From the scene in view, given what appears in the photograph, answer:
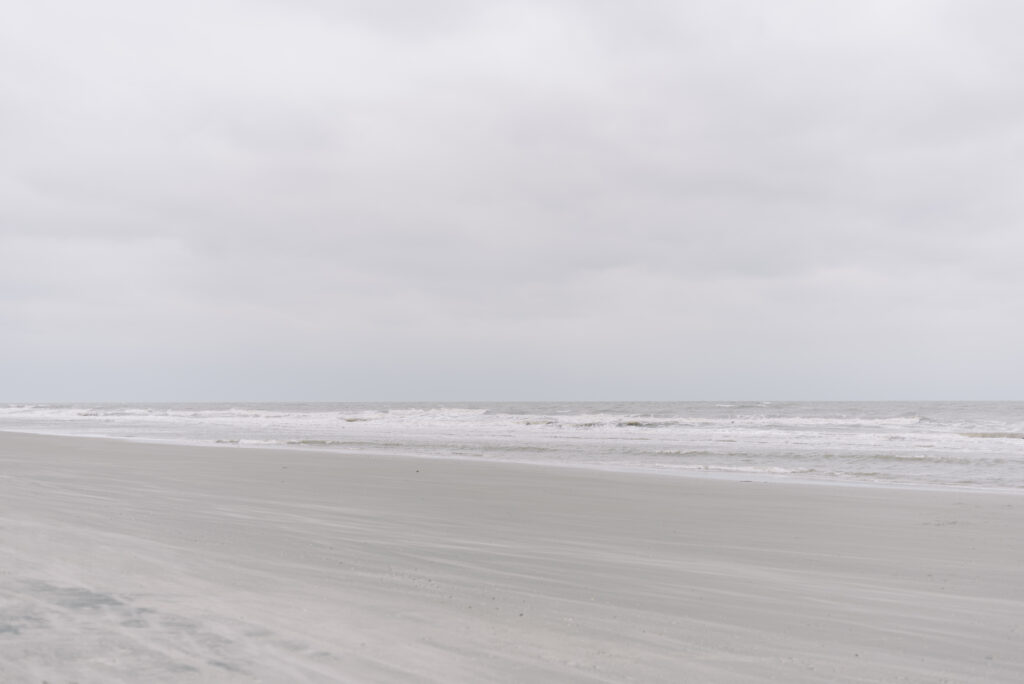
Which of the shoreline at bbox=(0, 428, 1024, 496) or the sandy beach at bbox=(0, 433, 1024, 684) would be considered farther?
the shoreline at bbox=(0, 428, 1024, 496)

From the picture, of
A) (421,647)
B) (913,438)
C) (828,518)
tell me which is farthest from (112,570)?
(913,438)

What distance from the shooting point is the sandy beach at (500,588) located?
11.6ft

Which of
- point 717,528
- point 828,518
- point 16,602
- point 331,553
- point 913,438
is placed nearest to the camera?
point 16,602

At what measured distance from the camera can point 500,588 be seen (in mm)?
5246

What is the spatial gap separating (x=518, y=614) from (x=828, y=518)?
6194mm

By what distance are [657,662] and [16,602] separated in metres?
3.46

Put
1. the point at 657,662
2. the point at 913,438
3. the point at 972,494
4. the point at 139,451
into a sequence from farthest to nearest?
the point at 913,438 → the point at 139,451 → the point at 972,494 → the point at 657,662

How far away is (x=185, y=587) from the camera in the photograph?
4.76 meters

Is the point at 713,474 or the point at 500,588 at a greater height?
the point at 500,588

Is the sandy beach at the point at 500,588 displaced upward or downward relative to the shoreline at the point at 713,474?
upward

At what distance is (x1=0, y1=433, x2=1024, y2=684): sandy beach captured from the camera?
353 centimetres

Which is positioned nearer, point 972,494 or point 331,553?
point 331,553

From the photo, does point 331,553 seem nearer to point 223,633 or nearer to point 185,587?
point 185,587

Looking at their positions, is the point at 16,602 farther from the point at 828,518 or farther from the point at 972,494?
the point at 972,494
